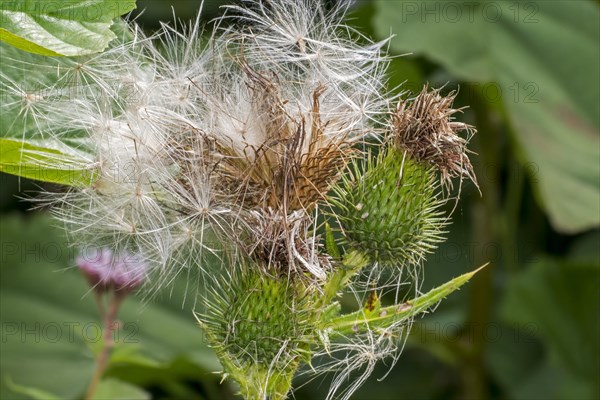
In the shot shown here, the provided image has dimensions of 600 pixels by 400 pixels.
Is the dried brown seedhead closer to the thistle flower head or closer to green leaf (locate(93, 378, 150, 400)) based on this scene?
the thistle flower head

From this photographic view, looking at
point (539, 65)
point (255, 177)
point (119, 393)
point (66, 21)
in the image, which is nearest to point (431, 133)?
point (255, 177)

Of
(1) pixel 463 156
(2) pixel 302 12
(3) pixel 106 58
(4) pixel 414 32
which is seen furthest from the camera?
(4) pixel 414 32

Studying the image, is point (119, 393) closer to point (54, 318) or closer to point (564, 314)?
point (54, 318)

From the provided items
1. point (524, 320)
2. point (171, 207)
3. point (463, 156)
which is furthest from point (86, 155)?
point (524, 320)

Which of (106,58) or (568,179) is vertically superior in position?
(106,58)

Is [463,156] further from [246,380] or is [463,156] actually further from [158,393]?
[158,393]
